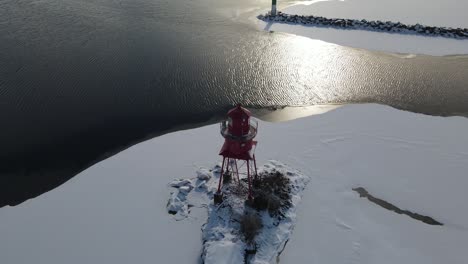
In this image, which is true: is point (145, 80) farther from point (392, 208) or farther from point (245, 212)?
point (392, 208)

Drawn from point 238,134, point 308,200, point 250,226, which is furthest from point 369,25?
point 250,226

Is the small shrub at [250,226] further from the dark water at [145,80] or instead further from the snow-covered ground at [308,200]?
the dark water at [145,80]

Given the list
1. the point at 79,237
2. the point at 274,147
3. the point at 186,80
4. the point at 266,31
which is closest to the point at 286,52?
the point at 266,31

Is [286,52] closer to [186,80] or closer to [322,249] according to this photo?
[186,80]

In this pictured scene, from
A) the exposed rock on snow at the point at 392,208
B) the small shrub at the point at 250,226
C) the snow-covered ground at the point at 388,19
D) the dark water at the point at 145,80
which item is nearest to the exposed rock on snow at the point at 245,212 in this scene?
the small shrub at the point at 250,226

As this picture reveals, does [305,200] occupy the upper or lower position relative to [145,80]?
lower

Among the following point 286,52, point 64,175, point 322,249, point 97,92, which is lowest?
point 322,249
